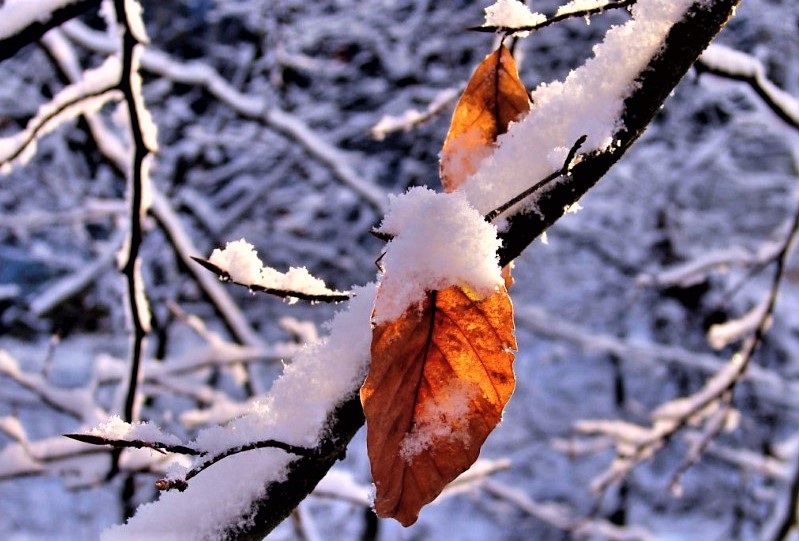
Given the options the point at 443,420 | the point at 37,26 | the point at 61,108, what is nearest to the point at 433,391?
the point at 443,420

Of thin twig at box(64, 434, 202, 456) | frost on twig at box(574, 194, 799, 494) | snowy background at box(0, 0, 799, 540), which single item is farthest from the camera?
snowy background at box(0, 0, 799, 540)

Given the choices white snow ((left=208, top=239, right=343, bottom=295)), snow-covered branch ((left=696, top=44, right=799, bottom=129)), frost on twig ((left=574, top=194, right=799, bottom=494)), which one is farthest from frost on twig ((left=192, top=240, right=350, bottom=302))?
frost on twig ((left=574, top=194, right=799, bottom=494))

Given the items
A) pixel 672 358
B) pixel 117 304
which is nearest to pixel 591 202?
pixel 672 358

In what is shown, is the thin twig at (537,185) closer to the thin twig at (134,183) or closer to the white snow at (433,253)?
the white snow at (433,253)

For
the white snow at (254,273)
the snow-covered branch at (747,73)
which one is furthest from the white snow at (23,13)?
the snow-covered branch at (747,73)

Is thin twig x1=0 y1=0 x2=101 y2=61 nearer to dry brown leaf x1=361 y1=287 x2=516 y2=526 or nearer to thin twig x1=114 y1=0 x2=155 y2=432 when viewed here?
thin twig x1=114 y1=0 x2=155 y2=432

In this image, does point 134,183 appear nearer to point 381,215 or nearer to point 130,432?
point 130,432
